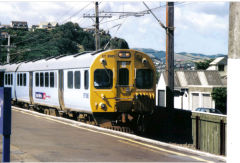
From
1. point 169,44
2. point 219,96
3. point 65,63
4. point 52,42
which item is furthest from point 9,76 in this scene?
point 52,42

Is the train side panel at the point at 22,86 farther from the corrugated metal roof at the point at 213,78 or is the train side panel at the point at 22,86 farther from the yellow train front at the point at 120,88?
the corrugated metal roof at the point at 213,78

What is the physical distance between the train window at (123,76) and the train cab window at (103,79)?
42 cm

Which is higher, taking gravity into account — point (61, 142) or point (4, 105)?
point (4, 105)

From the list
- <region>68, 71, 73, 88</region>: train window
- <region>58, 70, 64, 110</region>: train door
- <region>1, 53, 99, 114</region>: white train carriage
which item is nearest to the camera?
<region>1, 53, 99, 114</region>: white train carriage

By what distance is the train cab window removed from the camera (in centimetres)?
1569

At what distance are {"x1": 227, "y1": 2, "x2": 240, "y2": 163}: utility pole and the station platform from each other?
16.2ft

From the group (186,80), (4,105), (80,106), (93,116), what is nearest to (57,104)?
(80,106)

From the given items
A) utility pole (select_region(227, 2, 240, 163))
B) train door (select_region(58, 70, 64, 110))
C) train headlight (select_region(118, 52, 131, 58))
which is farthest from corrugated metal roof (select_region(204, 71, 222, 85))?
utility pole (select_region(227, 2, 240, 163))

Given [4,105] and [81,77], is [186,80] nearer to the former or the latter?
[81,77]

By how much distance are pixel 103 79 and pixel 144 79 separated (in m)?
1.80

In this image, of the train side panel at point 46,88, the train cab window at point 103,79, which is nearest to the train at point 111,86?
the train cab window at point 103,79

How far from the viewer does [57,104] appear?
66.2 ft

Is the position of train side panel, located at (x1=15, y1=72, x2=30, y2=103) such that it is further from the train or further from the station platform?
the station platform

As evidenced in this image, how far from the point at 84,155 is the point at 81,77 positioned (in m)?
8.12
